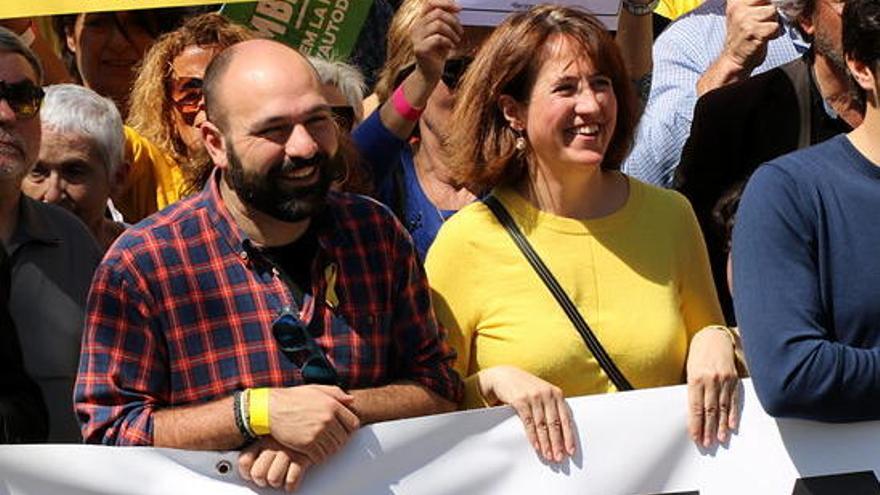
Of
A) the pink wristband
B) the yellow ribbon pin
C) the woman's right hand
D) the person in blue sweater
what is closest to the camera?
the person in blue sweater

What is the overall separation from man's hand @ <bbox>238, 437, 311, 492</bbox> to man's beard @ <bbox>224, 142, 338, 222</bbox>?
20.2 inches

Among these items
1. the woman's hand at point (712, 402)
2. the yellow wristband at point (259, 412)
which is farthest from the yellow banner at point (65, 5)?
the woman's hand at point (712, 402)

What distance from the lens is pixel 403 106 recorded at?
18.0 feet

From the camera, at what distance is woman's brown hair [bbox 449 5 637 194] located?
187 inches

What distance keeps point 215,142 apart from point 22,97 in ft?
2.75

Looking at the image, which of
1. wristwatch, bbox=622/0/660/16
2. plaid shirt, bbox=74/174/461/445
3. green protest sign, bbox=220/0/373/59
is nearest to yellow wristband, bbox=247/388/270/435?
plaid shirt, bbox=74/174/461/445

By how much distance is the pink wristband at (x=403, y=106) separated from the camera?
5.48 metres

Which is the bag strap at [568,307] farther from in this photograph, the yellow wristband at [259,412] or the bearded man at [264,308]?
the yellow wristband at [259,412]

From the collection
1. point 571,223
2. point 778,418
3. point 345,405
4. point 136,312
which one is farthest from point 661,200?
point 136,312

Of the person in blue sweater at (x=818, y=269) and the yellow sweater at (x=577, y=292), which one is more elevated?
the person in blue sweater at (x=818, y=269)

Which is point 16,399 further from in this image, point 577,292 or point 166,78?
point 166,78

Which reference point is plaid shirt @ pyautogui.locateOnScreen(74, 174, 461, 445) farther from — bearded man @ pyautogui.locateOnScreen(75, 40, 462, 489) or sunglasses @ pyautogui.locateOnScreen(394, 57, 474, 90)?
sunglasses @ pyautogui.locateOnScreen(394, 57, 474, 90)

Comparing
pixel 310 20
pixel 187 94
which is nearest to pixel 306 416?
pixel 187 94

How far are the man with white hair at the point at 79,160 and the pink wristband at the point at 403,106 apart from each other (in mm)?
890
